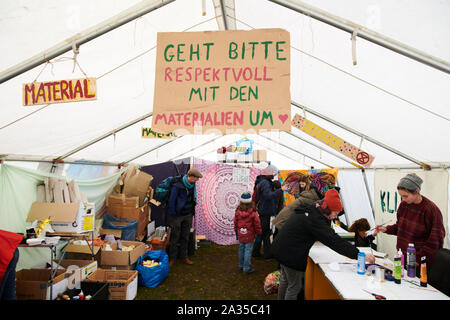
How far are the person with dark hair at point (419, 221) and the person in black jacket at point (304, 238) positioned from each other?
59 centimetres

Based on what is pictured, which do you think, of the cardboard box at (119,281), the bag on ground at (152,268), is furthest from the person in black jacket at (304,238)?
the bag on ground at (152,268)

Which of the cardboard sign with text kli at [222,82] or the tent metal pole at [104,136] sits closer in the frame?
the cardboard sign with text kli at [222,82]

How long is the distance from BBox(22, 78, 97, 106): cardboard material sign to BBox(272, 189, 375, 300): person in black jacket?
2281 mm

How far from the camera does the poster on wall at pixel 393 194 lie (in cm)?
331

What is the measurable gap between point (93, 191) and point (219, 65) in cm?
407

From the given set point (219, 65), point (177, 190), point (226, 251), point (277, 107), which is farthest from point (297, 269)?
point (226, 251)

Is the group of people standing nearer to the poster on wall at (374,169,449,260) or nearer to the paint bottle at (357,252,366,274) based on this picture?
the paint bottle at (357,252,366,274)

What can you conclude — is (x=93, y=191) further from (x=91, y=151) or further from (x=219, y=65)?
(x=219, y=65)

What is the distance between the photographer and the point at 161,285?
13.0 feet

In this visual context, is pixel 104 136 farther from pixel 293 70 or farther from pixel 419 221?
pixel 419 221

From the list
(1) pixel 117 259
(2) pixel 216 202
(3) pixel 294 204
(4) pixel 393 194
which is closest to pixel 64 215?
(1) pixel 117 259

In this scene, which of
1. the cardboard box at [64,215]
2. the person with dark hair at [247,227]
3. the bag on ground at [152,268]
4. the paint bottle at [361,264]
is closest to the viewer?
the paint bottle at [361,264]

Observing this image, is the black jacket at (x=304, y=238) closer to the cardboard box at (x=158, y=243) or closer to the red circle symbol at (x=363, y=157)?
the red circle symbol at (x=363, y=157)
